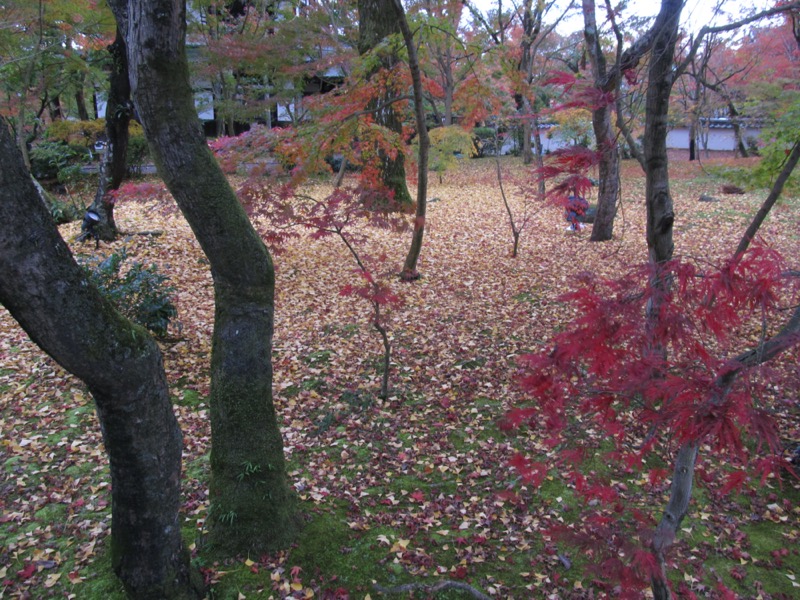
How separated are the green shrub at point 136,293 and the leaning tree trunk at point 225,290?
302 centimetres

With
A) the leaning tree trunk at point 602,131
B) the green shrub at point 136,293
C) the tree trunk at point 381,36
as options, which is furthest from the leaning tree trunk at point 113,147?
the leaning tree trunk at point 602,131

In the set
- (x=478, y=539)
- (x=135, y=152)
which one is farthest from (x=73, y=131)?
(x=478, y=539)

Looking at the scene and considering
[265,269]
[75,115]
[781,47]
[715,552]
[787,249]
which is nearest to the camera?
[265,269]

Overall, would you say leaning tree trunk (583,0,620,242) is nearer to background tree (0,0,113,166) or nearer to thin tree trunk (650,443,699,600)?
thin tree trunk (650,443,699,600)

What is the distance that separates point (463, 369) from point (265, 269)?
3453 millimetres

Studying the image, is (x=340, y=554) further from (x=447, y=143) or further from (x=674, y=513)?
(x=447, y=143)

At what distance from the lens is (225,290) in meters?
3.24

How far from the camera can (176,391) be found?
5660 mm

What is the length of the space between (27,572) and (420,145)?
244 inches

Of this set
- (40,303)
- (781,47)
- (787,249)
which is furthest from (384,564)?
(781,47)

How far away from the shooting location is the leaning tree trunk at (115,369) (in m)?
1.92

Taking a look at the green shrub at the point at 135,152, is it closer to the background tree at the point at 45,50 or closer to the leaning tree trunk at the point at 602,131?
the background tree at the point at 45,50

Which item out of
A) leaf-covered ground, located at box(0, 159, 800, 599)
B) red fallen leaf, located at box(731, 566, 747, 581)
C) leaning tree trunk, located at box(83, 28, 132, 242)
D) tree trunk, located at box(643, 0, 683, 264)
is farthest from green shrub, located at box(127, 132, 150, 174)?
red fallen leaf, located at box(731, 566, 747, 581)

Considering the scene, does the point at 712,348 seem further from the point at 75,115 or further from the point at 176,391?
the point at 75,115
